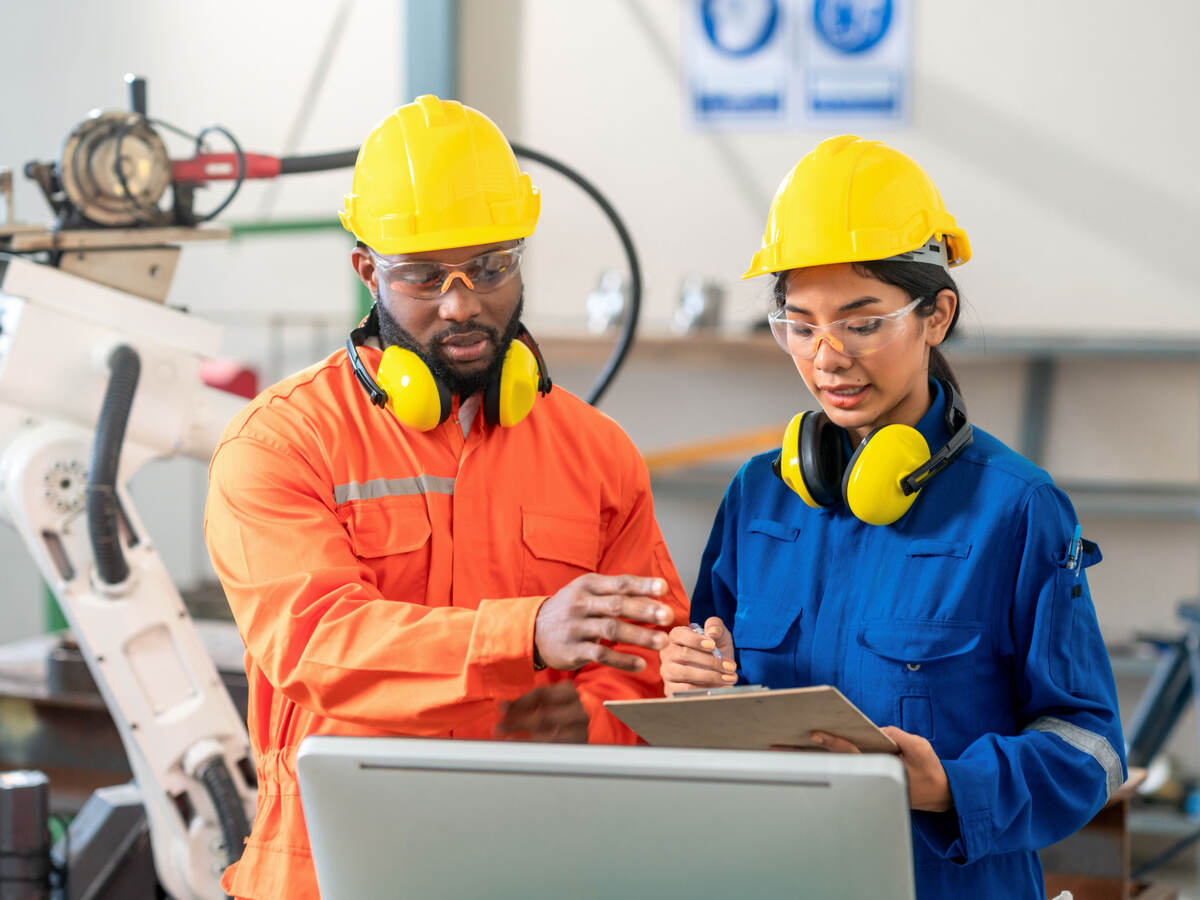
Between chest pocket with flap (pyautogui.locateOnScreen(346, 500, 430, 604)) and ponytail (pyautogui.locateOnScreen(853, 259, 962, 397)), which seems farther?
chest pocket with flap (pyautogui.locateOnScreen(346, 500, 430, 604))

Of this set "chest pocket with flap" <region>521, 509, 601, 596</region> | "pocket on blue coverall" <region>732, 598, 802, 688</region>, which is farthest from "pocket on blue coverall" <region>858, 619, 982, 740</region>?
Result: "chest pocket with flap" <region>521, 509, 601, 596</region>

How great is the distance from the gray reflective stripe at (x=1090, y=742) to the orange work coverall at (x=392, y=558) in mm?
504

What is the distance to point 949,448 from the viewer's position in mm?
1264

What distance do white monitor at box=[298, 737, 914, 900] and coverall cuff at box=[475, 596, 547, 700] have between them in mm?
328

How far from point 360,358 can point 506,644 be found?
491 mm

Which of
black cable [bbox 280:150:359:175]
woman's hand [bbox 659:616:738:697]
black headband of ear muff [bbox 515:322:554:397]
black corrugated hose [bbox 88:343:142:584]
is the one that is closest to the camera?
woman's hand [bbox 659:616:738:697]

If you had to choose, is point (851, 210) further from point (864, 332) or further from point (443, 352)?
point (443, 352)

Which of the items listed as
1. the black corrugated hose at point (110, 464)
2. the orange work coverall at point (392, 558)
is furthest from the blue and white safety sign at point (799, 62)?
the orange work coverall at point (392, 558)

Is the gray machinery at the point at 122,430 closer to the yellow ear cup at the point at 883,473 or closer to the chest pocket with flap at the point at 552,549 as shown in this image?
the chest pocket with flap at the point at 552,549

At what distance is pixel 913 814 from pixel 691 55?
12.6 ft

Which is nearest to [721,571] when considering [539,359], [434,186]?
[539,359]

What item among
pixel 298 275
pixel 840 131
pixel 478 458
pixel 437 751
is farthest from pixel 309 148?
pixel 437 751

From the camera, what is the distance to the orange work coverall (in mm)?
1238

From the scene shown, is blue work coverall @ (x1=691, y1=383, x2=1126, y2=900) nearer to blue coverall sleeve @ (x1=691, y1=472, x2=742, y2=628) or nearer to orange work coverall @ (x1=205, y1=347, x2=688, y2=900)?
blue coverall sleeve @ (x1=691, y1=472, x2=742, y2=628)
